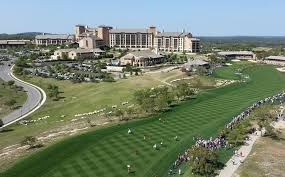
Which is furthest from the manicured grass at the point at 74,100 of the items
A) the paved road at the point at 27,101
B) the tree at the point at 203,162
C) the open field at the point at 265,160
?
the open field at the point at 265,160

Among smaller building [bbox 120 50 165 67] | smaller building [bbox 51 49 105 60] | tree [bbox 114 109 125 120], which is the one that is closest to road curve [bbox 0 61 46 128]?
tree [bbox 114 109 125 120]

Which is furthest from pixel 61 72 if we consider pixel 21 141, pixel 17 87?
pixel 21 141

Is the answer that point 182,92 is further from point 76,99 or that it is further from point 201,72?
point 201,72

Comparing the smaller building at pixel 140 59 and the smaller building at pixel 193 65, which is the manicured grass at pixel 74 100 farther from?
the smaller building at pixel 140 59

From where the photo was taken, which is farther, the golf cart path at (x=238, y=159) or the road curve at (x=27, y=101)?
the road curve at (x=27, y=101)

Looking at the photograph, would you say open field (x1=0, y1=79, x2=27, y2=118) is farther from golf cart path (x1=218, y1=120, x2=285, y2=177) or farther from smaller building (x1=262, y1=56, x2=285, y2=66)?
smaller building (x1=262, y1=56, x2=285, y2=66)

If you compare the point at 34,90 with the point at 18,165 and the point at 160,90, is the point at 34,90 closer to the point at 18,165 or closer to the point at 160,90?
the point at 160,90
